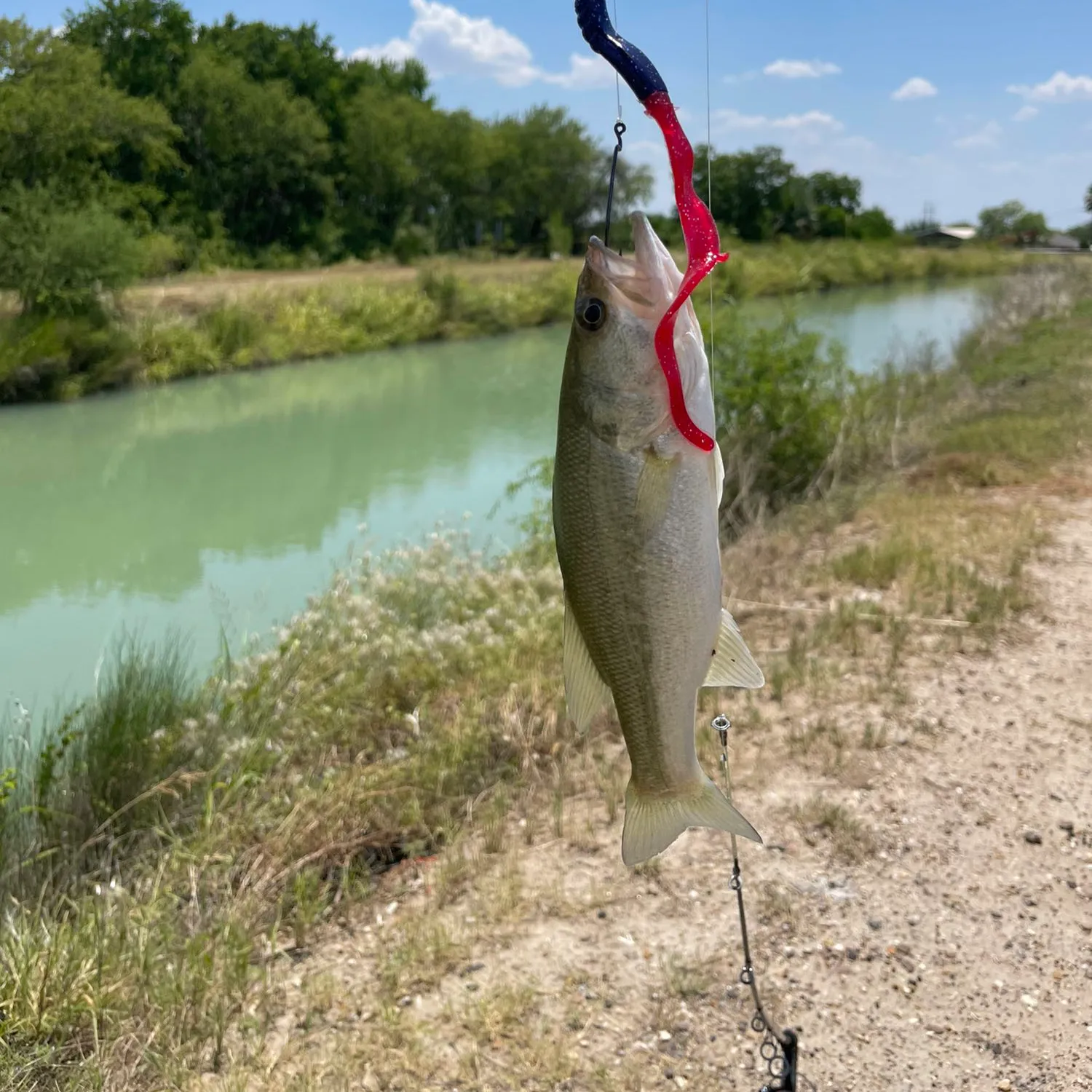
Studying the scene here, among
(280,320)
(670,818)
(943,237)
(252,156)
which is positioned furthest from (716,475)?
(943,237)

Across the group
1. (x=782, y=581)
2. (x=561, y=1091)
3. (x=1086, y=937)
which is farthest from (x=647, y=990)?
(x=782, y=581)

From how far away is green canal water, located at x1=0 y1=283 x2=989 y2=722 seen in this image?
9.30 m

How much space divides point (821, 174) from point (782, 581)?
212ft

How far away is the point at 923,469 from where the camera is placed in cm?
1001

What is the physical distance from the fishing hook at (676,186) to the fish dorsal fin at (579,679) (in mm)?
413

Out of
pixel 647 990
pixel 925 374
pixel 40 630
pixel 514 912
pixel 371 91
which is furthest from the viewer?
pixel 371 91

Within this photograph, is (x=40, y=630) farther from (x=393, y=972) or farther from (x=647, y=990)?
(x=647, y=990)

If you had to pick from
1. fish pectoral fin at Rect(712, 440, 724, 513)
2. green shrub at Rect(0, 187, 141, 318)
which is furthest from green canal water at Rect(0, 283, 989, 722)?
fish pectoral fin at Rect(712, 440, 724, 513)

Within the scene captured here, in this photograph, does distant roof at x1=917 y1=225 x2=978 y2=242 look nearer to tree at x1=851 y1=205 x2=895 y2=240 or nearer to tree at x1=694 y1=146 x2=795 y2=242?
tree at x1=851 y1=205 x2=895 y2=240

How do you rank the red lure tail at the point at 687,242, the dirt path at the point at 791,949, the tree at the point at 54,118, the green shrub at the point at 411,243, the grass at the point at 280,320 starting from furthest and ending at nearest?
the green shrub at the point at 411,243 < the tree at the point at 54,118 < the grass at the point at 280,320 < the dirt path at the point at 791,949 < the red lure tail at the point at 687,242

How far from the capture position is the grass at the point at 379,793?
10.7 feet

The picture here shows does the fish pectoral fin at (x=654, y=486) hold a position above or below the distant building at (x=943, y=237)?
below

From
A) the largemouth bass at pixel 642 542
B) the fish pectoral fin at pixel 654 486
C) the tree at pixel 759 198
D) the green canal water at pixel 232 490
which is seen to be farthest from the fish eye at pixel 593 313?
the tree at pixel 759 198

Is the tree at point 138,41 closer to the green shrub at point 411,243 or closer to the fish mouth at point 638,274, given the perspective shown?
the green shrub at point 411,243
